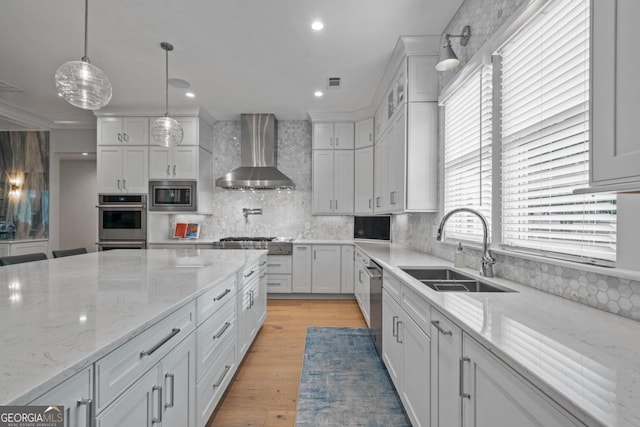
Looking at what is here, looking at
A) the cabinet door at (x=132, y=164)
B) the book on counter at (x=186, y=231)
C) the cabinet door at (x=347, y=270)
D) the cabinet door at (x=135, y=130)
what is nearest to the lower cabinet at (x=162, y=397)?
the cabinet door at (x=347, y=270)

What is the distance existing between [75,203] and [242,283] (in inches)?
228

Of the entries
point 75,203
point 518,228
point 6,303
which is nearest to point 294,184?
point 518,228

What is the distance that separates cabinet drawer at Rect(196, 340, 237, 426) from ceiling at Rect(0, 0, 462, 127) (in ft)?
8.47

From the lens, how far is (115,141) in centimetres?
449

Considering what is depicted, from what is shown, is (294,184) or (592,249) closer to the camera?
(592,249)

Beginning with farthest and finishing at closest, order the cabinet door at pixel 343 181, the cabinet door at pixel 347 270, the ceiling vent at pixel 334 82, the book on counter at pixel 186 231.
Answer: the book on counter at pixel 186 231 < the cabinet door at pixel 343 181 < the cabinet door at pixel 347 270 < the ceiling vent at pixel 334 82

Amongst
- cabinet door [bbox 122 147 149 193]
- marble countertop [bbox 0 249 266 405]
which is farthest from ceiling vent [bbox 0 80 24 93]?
marble countertop [bbox 0 249 266 405]

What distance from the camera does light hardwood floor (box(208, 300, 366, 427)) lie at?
1888 millimetres

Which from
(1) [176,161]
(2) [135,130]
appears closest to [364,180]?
(1) [176,161]

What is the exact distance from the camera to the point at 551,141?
1.42 metres

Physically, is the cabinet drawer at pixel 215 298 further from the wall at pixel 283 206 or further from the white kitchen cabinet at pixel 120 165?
the white kitchen cabinet at pixel 120 165

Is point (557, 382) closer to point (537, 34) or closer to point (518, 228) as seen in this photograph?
point (518, 228)

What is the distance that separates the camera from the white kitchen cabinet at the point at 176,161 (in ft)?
14.8

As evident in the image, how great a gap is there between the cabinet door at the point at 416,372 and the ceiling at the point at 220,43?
2.37 metres
